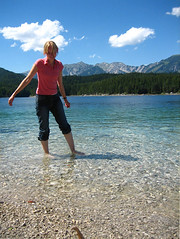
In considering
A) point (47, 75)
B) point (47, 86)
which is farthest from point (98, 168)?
point (47, 75)

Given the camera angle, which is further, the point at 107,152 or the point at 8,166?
the point at 107,152

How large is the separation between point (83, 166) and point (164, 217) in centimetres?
304

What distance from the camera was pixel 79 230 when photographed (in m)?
2.95

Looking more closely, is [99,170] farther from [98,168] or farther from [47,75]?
[47,75]

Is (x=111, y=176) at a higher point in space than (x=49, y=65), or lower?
lower

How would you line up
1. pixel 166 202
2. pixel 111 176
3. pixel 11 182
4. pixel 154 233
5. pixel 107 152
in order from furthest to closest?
pixel 107 152 < pixel 111 176 < pixel 11 182 < pixel 166 202 < pixel 154 233

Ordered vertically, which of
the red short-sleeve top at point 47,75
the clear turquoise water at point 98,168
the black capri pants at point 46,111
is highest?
the red short-sleeve top at point 47,75

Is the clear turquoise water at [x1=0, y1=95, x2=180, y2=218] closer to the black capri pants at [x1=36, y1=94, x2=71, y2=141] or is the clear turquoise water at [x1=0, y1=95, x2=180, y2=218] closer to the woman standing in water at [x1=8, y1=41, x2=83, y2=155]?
the black capri pants at [x1=36, y1=94, x2=71, y2=141]

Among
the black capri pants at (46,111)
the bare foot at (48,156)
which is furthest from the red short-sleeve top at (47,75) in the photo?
the bare foot at (48,156)

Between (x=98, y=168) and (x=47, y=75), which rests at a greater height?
(x=47, y=75)

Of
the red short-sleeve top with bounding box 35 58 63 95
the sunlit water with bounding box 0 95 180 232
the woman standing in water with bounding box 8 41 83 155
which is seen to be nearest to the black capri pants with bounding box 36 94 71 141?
the woman standing in water with bounding box 8 41 83 155

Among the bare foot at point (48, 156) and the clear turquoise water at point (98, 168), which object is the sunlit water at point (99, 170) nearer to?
the clear turquoise water at point (98, 168)

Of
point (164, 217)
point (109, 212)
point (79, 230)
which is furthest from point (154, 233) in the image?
point (79, 230)

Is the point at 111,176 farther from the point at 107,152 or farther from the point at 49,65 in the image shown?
the point at 49,65
